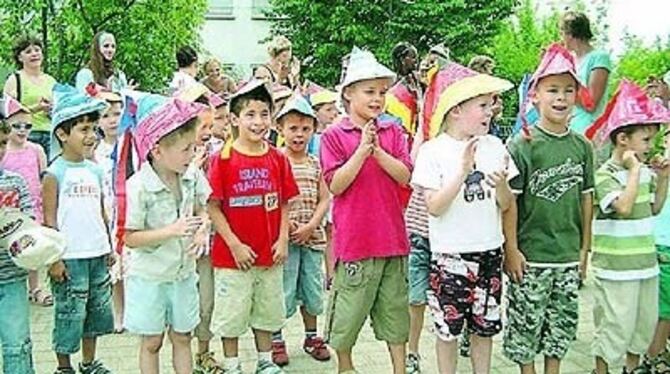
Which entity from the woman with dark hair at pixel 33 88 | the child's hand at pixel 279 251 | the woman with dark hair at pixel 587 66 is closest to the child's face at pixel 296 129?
the child's hand at pixel 279 251

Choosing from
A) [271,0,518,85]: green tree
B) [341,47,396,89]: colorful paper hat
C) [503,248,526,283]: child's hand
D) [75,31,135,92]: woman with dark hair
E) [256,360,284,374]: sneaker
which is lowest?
[256,360,284,374]: sneaker

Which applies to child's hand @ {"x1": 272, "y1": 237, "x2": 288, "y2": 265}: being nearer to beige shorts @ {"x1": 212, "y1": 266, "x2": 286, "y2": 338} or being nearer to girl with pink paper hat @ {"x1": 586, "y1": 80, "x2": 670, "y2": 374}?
beige shorts @ {"x1": 212, "y1": 266, "x2": 286, "y2": 338}

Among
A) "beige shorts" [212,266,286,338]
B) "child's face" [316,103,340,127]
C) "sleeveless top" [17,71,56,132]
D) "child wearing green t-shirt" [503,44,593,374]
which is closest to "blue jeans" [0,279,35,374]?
"beige shorts" [212,266,286,338]

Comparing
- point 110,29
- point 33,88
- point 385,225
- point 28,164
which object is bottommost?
point 385,225

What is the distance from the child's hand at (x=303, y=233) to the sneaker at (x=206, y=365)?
0.86 metres

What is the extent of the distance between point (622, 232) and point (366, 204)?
1349mm

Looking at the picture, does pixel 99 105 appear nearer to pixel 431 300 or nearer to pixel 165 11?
pixel 431 300

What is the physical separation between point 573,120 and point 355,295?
7.55 feet

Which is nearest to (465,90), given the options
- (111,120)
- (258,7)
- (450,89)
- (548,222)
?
(450,89)

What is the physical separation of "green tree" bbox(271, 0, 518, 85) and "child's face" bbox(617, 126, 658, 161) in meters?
19.1

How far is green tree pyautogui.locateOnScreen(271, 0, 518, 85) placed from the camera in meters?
24.1

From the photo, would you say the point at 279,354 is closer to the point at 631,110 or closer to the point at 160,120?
the point at 160,120

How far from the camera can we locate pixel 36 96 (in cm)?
811

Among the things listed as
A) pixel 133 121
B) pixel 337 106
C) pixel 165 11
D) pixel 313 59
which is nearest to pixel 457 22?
pixel 313 59
